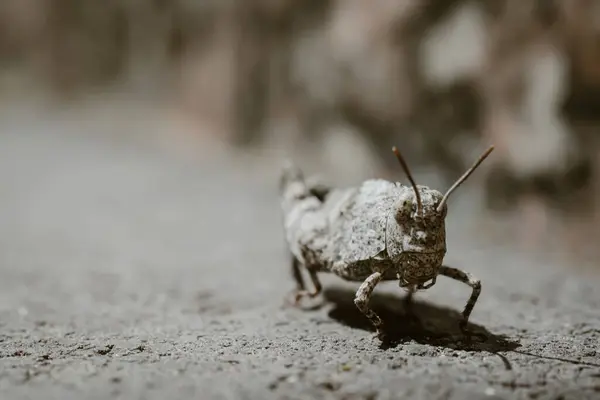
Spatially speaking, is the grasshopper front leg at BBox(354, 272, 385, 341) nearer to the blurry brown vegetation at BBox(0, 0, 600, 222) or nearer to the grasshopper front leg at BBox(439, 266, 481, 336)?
the grasshopper front leg at BBox(439, 266, 481, 336)

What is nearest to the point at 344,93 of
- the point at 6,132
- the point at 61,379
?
the point at 61,379

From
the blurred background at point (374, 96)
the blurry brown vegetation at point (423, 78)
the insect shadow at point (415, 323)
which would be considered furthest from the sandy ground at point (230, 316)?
the blurry brown vegetation at point (423, 78)

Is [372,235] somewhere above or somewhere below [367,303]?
above

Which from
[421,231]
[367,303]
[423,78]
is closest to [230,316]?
[367,303]

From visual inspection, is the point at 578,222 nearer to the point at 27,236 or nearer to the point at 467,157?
the point at 467,157

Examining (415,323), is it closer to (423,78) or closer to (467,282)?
(467,282)
